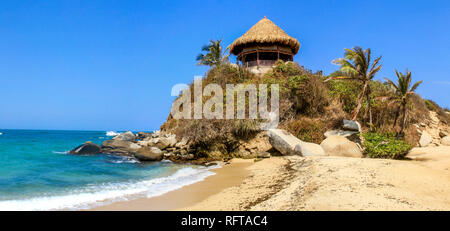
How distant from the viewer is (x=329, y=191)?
4.76 metres

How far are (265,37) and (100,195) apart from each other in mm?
19338

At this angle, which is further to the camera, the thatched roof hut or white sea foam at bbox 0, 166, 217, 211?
the thatched roof hut

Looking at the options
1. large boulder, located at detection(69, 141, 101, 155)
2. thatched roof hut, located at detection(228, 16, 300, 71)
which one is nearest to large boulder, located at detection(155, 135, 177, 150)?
large boulder, located at detection(69, 141, 101, 155)

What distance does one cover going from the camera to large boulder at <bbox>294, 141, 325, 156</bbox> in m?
10.2

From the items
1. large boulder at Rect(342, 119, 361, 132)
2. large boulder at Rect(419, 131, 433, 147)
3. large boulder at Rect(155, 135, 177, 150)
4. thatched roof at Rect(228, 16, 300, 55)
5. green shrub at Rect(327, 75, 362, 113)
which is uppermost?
thatched roof at Rect(228, 16, 300, 55)

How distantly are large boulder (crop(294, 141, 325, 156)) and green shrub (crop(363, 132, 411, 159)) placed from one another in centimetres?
217

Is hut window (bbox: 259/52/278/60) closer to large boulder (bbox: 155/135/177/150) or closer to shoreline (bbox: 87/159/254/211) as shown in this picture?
large boulder (bbox: 155/135/177/150)

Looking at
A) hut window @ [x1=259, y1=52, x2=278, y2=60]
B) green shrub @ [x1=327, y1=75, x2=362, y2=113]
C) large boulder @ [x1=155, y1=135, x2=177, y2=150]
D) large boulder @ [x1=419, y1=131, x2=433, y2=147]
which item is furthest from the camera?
hut window @ [x1=259, y1=52, x2=278, y2=60]

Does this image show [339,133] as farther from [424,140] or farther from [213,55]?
[213,55]

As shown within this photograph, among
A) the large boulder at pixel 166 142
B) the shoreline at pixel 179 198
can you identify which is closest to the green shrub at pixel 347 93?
the shoreline at pixel 179 198

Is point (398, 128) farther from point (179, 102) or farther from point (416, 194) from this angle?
point (179, 102)

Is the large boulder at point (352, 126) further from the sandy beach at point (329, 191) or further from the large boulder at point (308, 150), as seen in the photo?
the sandy beach at point (329, 191)

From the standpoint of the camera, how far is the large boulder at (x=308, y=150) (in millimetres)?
10242

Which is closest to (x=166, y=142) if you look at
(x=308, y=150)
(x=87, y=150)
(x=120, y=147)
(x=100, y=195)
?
(x=120, y=147)
